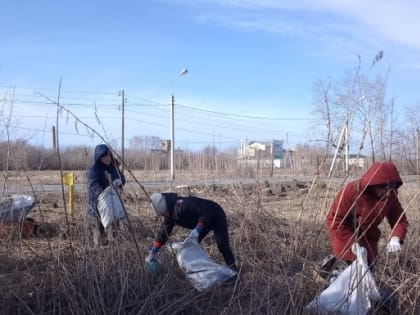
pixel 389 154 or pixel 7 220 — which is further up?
→ pixel 389 154

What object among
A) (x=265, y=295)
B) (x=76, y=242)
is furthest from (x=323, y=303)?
(x=76, y=242)

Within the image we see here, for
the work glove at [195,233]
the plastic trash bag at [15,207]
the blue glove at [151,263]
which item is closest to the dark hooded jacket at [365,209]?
the work glove at [195,233]

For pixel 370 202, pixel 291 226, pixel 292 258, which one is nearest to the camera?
pixel 370 202

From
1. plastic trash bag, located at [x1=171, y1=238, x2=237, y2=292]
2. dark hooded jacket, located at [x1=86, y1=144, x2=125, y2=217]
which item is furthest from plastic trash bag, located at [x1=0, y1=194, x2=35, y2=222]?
plastic trash bag, located at [x1=171, y1=238, x2=237, y2=292]

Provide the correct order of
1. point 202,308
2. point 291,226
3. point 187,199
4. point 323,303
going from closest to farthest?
point 323,303 < point 202,308 < point 187,199 < point 291,226

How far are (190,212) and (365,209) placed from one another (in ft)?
4.84

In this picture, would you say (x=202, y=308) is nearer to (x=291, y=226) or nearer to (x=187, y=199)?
(x=187, y=199)

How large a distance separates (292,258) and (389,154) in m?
1.10

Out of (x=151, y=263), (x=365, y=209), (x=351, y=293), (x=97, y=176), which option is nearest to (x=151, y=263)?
(x=151, y=263)

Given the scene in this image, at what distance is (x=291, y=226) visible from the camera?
4.95m

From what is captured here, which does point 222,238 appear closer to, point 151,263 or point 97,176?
point 151,263

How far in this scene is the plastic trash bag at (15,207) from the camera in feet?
19.3

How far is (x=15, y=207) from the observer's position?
20.3 ft

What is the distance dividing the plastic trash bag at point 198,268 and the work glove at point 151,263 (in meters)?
0.16
